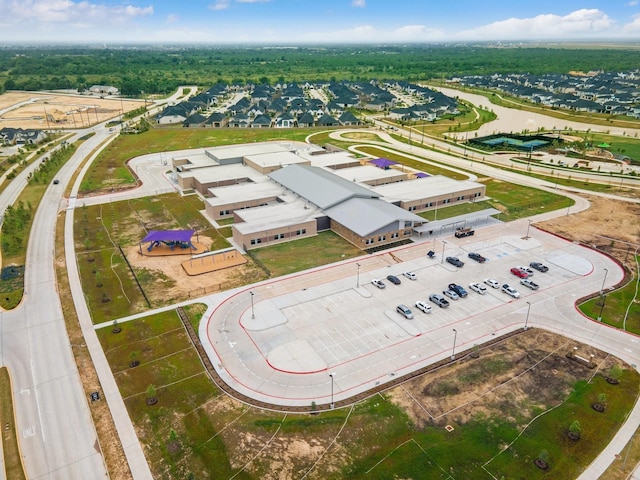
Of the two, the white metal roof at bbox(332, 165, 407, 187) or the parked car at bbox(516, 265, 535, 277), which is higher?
the white metal roof at bbox(332, 165, 407, 187)

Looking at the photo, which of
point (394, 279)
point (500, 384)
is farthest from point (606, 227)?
point (500, 384)

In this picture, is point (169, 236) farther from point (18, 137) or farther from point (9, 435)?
point (18, 137)

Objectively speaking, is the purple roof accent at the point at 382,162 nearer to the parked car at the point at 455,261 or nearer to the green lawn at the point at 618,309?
the parked car at the point at 455,261

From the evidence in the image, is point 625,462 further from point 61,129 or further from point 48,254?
point 61,129

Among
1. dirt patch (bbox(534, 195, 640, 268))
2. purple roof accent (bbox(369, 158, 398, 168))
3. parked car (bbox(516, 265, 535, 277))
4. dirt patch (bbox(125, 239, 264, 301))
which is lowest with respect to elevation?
dirt patch (bbox(534, 195, 640, 268))

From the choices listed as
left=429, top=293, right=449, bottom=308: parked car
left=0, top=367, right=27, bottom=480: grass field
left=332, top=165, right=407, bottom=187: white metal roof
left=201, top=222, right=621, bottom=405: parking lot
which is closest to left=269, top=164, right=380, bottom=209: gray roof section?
left=332, top=165, right=407, bottom=187: white metal roof

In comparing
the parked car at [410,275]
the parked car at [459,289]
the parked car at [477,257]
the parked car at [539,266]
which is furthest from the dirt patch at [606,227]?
the parked car at [410,275]

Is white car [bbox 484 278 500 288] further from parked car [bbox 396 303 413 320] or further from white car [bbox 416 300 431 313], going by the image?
parked car [bbox 396 303 413 320]

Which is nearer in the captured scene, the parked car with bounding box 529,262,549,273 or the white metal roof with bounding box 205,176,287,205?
the parked car with bounding box 529,262,549,273
